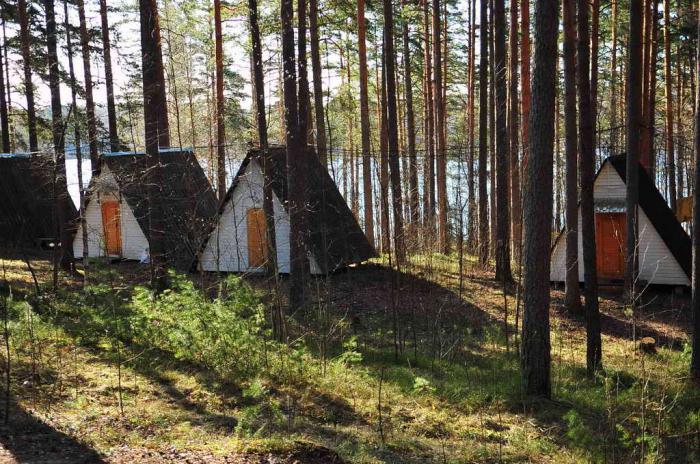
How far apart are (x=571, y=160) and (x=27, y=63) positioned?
17809mm

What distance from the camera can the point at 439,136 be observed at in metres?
23.2

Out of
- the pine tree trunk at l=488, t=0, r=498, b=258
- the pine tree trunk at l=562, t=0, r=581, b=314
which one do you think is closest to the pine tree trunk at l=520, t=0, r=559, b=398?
the pine tree trunk at l=562, t=0, r=581, b=314

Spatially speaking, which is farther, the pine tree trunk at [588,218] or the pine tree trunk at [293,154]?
the pine tree trunk at [293,154]

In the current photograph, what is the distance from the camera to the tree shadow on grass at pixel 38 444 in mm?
5285

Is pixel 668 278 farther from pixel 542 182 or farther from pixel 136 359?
pixel 136 359

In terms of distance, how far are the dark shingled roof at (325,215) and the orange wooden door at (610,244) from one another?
7.02 metres

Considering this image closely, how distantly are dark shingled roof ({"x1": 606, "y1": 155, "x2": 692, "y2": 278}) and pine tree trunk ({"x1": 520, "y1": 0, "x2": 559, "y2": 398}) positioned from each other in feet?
34.1

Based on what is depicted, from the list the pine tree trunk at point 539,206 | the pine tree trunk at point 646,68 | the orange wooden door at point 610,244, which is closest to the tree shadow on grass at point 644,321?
the orange wooden door at point 610,244

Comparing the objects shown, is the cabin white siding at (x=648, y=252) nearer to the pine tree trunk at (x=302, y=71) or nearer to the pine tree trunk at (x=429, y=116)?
the pine tree trunk at (x=429, y=116)

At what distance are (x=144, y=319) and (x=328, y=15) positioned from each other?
543 inches

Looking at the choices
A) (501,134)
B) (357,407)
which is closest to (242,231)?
(501,134)

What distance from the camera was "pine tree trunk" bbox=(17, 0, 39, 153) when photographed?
20906mm

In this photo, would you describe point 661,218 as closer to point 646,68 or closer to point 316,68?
point 646,68

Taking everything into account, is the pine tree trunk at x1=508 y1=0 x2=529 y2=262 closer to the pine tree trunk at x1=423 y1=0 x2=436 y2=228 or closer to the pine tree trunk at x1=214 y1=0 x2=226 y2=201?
the pine tree trunk at x1=423 y1=0 x2=436 y2=228
